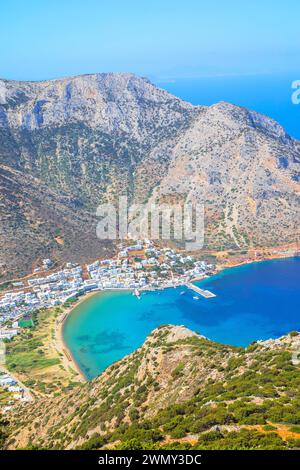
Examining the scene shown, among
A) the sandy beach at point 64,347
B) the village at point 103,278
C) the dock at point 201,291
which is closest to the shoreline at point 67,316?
the sandy beach at point 64,347

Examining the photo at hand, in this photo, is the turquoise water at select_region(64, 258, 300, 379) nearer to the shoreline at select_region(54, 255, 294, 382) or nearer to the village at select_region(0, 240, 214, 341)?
the shoreline at select_region(54, 255, 294, 382)

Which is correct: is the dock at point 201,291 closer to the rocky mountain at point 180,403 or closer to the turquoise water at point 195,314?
the turquoise water at point 195,314

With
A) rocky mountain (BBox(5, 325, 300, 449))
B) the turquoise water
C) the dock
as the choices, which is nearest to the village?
the dock

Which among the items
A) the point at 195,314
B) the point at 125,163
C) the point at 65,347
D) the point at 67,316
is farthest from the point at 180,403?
the point at 125,163

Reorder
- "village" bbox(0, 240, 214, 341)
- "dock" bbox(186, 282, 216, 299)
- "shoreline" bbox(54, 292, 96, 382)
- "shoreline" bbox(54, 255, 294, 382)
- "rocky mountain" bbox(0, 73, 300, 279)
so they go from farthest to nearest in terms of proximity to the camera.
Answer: "rocky mountain" bbox(0, 73, 300, 279) < "dock" bbox(186, 282, 216, 299) < "village" bbox(0, 240, 214, 341) < "shoreline" bbox(54, 255, 294, 382) < "shoreline" bbox(54, 292, 96, 382)

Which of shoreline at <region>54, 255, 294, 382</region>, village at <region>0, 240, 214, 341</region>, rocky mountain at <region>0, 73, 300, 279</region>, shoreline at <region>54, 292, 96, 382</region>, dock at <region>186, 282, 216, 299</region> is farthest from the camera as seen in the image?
rocky mountain at <region>0, 73, 300, 279</region>

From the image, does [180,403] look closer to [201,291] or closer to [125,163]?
[201,291]
